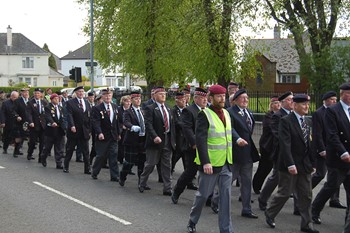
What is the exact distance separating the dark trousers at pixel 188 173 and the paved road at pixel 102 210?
35 centimetres

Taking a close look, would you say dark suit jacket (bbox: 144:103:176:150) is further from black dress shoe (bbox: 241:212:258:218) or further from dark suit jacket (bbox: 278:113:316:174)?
dark suit jacket (bbox: 278:113:316:174)

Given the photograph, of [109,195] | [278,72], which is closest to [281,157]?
[109,195]

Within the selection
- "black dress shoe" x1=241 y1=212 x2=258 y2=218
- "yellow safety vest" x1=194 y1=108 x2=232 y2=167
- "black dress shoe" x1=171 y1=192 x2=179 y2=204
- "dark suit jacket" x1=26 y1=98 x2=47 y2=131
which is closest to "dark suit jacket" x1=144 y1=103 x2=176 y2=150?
"black dress shoe" x1=171 y1=192 x2=179 y2=204

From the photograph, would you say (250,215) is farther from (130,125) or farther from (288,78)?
(288,78)

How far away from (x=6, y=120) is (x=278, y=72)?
5141 cm

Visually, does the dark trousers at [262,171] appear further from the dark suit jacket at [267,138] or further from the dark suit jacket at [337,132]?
Result: the dark suit jacket at [337,132]

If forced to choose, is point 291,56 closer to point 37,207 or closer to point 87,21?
point 87,21

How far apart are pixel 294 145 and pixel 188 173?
2.17 meters

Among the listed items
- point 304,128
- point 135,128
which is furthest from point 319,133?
point 135,128

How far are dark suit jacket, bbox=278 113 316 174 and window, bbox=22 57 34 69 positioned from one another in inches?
2880

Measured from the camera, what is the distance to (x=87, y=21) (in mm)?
37188

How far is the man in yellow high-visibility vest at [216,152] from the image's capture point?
6.95 meters

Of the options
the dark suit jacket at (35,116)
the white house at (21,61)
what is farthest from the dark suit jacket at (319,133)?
the white house at (21,61)

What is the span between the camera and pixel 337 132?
7.46 meters
